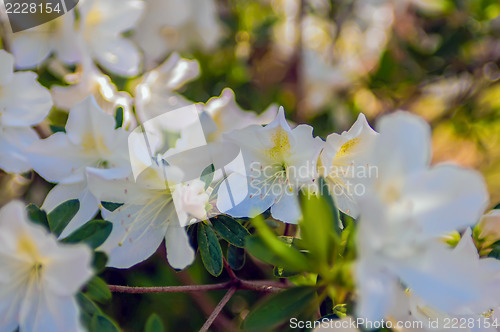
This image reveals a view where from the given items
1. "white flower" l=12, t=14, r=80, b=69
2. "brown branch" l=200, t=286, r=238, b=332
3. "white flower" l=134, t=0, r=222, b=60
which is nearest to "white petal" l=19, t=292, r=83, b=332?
"brown branch" l=200, t=286, r=238, b=332

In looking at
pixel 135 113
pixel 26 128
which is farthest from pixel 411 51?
pixel 26 128

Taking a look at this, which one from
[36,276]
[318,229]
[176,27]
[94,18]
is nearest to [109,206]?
[36,276]

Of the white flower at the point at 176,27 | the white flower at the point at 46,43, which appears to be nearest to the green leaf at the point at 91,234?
the white flower at the point at 46,43

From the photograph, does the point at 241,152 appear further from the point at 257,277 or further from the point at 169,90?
the point at 257,277

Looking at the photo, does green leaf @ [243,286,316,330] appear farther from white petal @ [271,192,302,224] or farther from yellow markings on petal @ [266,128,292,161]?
yellow markings on petal @ [266,128,292,161]

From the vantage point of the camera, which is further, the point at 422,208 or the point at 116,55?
the point at 116,55

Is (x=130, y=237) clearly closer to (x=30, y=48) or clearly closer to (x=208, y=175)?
(x=208, y=175)

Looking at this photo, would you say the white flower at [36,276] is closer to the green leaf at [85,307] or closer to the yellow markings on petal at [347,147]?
the green leaf at [85,307]
